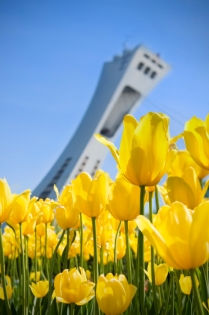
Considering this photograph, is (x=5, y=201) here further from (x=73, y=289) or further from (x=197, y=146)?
(x=197, y=146)

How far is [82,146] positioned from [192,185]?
19.9 m

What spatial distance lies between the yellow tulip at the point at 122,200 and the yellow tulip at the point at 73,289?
0.16m

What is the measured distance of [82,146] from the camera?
813 inches

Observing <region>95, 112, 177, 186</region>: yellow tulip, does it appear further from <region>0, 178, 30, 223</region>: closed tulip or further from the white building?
the white building

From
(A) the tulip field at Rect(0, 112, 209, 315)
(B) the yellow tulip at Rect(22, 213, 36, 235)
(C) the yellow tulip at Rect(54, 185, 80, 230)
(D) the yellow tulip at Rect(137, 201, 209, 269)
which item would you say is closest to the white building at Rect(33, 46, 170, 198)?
(B) the yellow tulip at Rect(22, 213, 36, 235)

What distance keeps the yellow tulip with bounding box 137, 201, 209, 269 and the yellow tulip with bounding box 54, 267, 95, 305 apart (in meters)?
0.33

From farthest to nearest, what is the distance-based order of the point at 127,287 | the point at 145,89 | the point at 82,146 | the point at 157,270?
the point at 145,89
the point at 82,146
the point at 157,270
the point at 127,287

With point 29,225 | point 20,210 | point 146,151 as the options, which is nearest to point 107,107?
point 29,225

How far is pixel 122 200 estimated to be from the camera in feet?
2.71

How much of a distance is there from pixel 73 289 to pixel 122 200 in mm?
212

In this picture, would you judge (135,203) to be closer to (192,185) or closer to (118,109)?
(192,185)

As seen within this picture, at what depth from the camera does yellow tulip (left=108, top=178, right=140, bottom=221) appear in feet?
2.72

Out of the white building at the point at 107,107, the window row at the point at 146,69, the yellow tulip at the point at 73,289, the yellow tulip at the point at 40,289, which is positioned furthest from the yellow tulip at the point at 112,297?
the window row at the point at 146,69

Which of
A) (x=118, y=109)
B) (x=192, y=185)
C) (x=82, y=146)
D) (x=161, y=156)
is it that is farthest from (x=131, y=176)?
(x=118, y=109)
